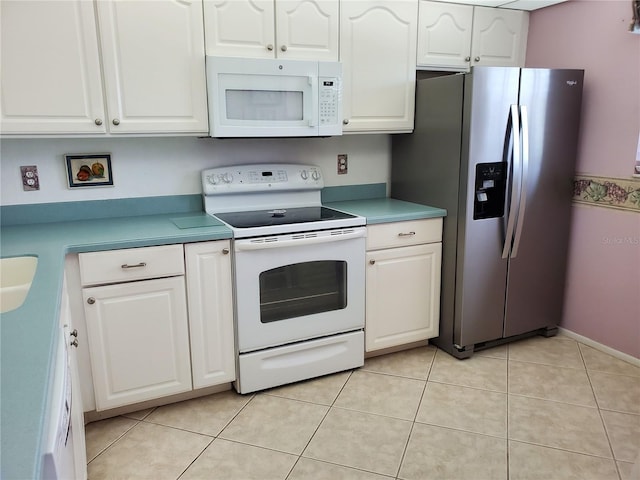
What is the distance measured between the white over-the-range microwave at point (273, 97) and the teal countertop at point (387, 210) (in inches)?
17.9

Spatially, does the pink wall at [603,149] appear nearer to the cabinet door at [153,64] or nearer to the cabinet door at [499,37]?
the cabinet door at [499,37]

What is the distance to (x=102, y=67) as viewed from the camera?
216 cm

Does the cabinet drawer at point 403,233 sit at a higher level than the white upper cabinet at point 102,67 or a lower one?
lower

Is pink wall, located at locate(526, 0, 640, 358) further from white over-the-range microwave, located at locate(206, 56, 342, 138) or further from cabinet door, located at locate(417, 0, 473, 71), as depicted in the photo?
white over-the-range microwave, located at locate(206, 56, 342, 138)

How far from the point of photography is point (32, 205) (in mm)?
2385

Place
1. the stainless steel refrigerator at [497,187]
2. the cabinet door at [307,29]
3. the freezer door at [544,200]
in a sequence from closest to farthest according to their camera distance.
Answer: the cabinet door at [307,29] → the stainless steel refrigerator at [497,187] → the freezer door at [544,200]

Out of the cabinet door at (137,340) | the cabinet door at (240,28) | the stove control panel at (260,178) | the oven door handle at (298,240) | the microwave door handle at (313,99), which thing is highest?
the cabinet door at (240,28)

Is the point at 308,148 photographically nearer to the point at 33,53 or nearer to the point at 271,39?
the point at 271,39

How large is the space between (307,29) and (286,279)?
126 centimetres

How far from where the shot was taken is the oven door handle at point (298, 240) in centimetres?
228

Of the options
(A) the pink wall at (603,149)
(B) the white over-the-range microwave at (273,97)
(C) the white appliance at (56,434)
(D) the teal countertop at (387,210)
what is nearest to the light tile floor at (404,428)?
(A) the pink wall at (603,149)

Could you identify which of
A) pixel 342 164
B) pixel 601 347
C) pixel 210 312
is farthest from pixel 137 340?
pixel 601 347

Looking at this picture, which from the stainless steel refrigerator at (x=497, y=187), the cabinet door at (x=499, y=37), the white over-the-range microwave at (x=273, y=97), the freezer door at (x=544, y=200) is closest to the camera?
the white over-the-range microwave at (x=273, y=97)

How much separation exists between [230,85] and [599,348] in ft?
8.40
